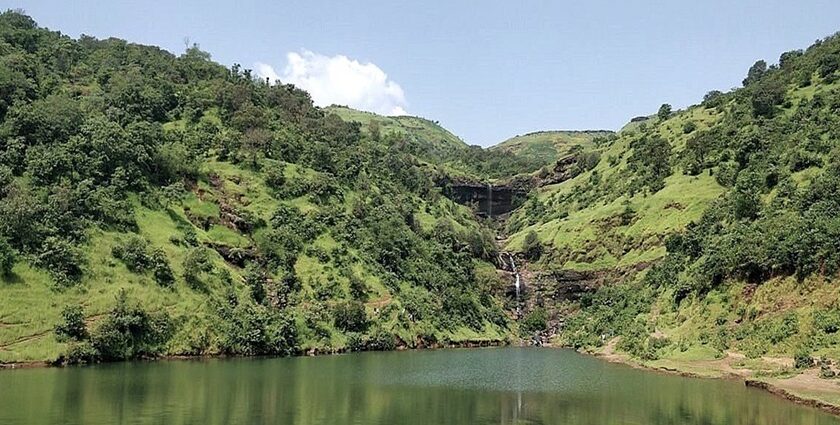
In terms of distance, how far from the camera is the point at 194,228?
98562mm

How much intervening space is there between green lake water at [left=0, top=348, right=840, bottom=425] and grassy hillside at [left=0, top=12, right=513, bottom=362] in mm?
10891

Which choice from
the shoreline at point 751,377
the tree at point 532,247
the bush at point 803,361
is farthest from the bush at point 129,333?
the tree at point 532,247

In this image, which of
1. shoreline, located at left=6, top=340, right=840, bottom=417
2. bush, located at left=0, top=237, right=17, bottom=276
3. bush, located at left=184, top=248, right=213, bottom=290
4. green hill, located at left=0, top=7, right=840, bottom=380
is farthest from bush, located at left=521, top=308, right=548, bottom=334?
bush, located at left=0, top=237, right=17, bottom=276

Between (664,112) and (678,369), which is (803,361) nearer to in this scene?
(678,369)

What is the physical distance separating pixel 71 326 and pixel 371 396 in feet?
125

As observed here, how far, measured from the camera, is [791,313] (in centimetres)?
6469

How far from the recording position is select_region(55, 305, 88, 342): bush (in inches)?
2665

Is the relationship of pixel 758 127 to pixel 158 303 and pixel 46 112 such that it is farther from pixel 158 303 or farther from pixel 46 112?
pixel 46 112

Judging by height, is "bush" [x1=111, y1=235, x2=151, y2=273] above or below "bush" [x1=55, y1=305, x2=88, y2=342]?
above

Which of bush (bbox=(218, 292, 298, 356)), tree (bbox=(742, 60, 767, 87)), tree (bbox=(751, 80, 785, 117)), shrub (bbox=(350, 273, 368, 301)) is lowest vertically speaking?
bush (bbox=(218, 292, 298, 356))

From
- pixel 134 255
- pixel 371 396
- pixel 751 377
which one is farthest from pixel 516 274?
pixel 371 396

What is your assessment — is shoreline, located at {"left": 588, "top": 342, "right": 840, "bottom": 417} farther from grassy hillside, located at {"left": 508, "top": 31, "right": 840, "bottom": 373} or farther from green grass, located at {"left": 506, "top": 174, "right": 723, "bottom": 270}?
green grass, located at {"left": 506, "top": 174, "right": 723, "bottom": 270}

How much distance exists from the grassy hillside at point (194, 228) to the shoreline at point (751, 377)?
120 feet

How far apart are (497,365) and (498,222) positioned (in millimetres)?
125663
